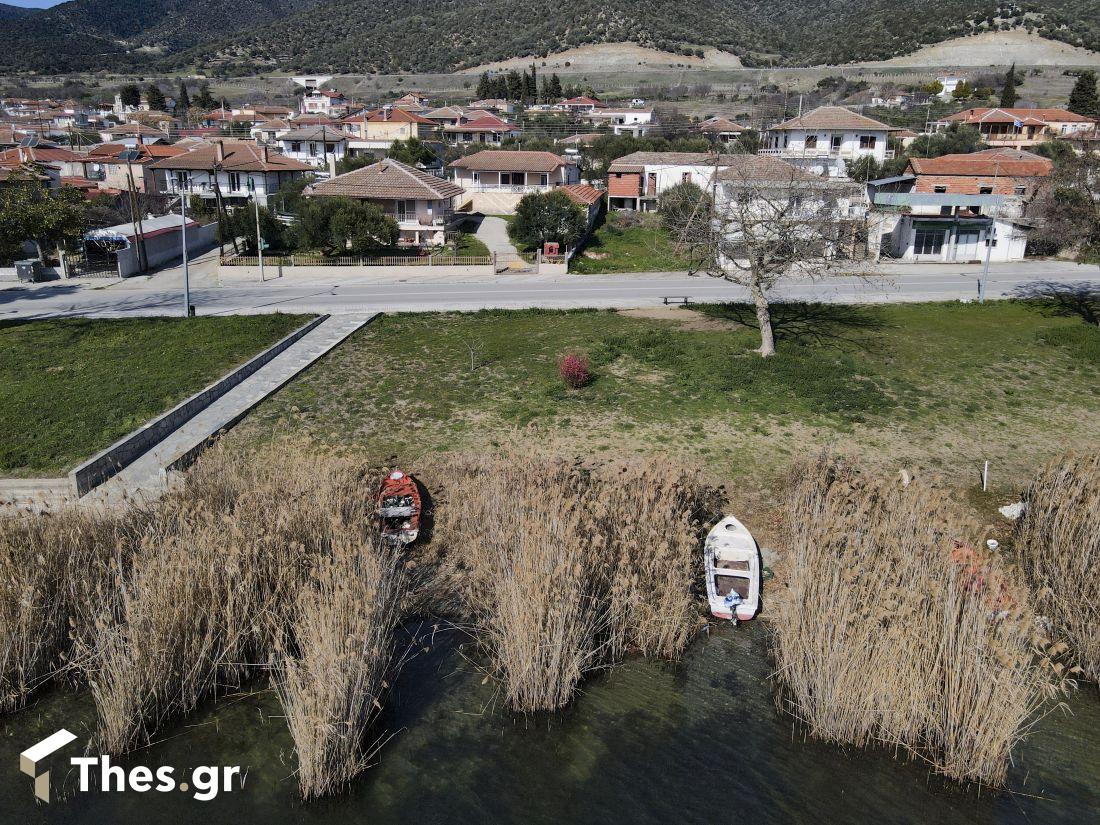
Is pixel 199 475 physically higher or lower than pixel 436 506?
higher

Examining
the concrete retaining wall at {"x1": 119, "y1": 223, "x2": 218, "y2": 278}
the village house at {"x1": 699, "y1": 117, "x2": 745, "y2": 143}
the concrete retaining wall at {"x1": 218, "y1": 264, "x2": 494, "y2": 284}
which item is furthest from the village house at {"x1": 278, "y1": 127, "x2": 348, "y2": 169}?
the village house at {"x1": 699, "y1": 117, "x2": 745, "y2": 143}

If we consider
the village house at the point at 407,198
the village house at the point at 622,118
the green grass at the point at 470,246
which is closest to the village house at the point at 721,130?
the village house at the point at 622,118

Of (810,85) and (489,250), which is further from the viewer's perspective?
(810,85)

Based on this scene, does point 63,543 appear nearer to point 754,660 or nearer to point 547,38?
point 754,660

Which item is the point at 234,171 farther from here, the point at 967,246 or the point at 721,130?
the point at 967,246

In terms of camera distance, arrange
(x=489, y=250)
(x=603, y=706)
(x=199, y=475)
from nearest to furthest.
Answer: (x=603, y=706)
(x=199, y=475)
(x=489, y=250)

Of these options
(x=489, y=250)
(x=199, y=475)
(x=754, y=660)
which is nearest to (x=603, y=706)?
(x=754, y=660)

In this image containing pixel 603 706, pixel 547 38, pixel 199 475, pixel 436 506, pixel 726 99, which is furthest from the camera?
pixel 547 38
